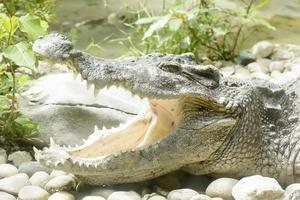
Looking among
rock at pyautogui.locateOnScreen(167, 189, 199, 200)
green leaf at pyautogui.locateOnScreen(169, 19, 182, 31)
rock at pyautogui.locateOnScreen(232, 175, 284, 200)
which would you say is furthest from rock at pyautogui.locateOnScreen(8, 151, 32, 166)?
green leaf at pyautogui.locateOnScreen(169, 19, 182, 31)

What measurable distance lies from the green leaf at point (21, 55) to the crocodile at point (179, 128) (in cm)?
24

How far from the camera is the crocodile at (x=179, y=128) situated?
8.17 feet

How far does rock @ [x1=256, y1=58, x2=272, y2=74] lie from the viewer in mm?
4758

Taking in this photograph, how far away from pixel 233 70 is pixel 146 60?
7.03ft

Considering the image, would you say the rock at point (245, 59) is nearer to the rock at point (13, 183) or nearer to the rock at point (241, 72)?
the rock at point (241, 72)

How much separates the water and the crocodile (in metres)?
2.26

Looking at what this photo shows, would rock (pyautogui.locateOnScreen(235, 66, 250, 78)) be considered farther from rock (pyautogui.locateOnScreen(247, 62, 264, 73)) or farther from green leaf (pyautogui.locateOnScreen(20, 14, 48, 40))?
green leaf (pyautogui.locateOnScreen(20, 14, 48, 40))

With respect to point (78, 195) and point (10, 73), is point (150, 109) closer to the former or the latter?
point (78, 195)

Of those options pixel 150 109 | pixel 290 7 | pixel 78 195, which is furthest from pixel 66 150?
pixel 290 7

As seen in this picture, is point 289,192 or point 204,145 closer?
point 289,192

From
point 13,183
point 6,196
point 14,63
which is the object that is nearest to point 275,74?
point 14,63

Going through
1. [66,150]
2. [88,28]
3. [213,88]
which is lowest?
[88,28]

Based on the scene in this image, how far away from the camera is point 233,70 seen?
15.3ft

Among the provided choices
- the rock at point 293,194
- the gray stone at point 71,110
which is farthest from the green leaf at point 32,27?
the rock at point 293,194
